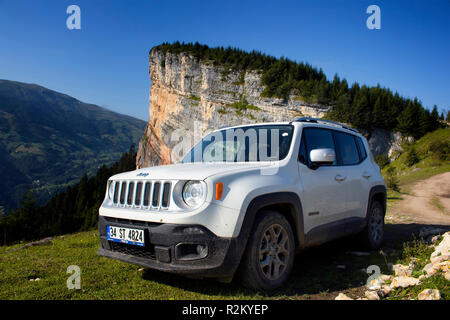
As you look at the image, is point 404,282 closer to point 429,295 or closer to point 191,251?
point 429,295

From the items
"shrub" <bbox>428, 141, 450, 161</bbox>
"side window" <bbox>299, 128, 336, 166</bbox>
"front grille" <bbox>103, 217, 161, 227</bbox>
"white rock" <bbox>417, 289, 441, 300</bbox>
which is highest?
"side window" <bbox>299, 128, 336, 166</bbox>

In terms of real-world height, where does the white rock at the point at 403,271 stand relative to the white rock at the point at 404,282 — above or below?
below

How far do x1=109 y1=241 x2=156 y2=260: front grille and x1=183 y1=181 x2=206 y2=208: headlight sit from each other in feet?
2.05

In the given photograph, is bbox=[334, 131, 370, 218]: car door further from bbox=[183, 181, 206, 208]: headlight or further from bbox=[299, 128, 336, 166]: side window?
bbox=[183, 181, 206, 208]: headlight

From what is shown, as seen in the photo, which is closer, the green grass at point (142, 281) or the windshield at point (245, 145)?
the green grass at point (142, 281)

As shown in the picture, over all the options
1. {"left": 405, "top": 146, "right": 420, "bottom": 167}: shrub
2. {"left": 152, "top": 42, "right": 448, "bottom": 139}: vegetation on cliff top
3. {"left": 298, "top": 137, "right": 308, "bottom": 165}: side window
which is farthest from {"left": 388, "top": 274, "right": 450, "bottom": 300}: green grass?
{"left": 152, "top": 42, "right": 448, "bottom": 139}: vegetation on cliff top

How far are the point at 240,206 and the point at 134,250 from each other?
128cm

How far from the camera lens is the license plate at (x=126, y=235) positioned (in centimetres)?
316

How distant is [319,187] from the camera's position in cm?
402

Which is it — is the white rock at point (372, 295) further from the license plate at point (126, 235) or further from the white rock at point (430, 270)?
the license plate at point (126, 235)

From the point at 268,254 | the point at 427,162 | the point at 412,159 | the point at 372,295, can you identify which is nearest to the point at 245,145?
the point at 268,254

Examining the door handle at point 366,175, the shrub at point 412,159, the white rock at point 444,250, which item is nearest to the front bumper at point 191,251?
the white rock at point 444,250

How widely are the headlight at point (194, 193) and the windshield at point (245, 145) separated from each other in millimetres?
1124

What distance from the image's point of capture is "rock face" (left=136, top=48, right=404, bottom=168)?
71375 millimetres
